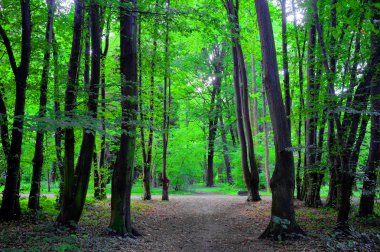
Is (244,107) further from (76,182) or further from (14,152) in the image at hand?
(14,152)

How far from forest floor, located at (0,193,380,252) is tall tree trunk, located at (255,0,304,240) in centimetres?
35

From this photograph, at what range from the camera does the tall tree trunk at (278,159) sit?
697cm

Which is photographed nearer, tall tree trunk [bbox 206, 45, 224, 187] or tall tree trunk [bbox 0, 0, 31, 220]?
tall tree trunk [bbox 0, 0, 31, 220]

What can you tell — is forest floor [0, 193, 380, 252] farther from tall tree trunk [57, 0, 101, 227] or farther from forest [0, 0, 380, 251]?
tall tree trunk [57, 0, 101, 227]

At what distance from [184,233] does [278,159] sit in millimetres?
3266

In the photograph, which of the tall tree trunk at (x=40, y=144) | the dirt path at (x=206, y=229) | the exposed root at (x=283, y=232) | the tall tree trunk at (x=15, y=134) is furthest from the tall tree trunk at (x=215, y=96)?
the exposed root at (x=283, y=232)

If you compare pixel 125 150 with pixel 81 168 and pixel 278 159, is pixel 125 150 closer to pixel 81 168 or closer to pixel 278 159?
pixel 81 168

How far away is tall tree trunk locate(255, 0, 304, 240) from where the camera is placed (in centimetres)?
697

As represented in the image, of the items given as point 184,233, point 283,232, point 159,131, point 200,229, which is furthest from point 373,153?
point 159,131

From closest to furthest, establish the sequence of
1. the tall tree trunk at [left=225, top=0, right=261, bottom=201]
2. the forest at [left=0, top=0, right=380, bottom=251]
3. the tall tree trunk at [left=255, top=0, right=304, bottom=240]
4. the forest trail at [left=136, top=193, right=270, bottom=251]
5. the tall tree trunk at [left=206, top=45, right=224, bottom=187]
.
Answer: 1. the forest at [left=0, top=0, right=380, bottom=251]
2. the tall tree trunk at [left=255, top=0, right=304, bottom=240]
3. the forest trail at [left=136, top=193, right=270, bottom=251]
4. the tall tree trunk at [left=225, top=0, right=261, bottom=201]
5. the tall tree trunk at [left=206, top=45, right=224, bottom=187]

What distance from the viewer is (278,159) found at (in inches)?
283

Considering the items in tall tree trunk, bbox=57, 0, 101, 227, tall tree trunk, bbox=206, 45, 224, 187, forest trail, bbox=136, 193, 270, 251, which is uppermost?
tall tree trunk, bbox=206, 45, 224, 187

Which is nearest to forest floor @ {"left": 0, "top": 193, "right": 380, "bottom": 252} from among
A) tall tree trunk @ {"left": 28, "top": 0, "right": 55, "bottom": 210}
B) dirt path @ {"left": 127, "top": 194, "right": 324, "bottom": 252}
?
dirt path @ {"left": 127, "top": 194, "right": 324, "bottom": 252}

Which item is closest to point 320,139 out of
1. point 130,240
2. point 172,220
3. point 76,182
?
point 172,220
